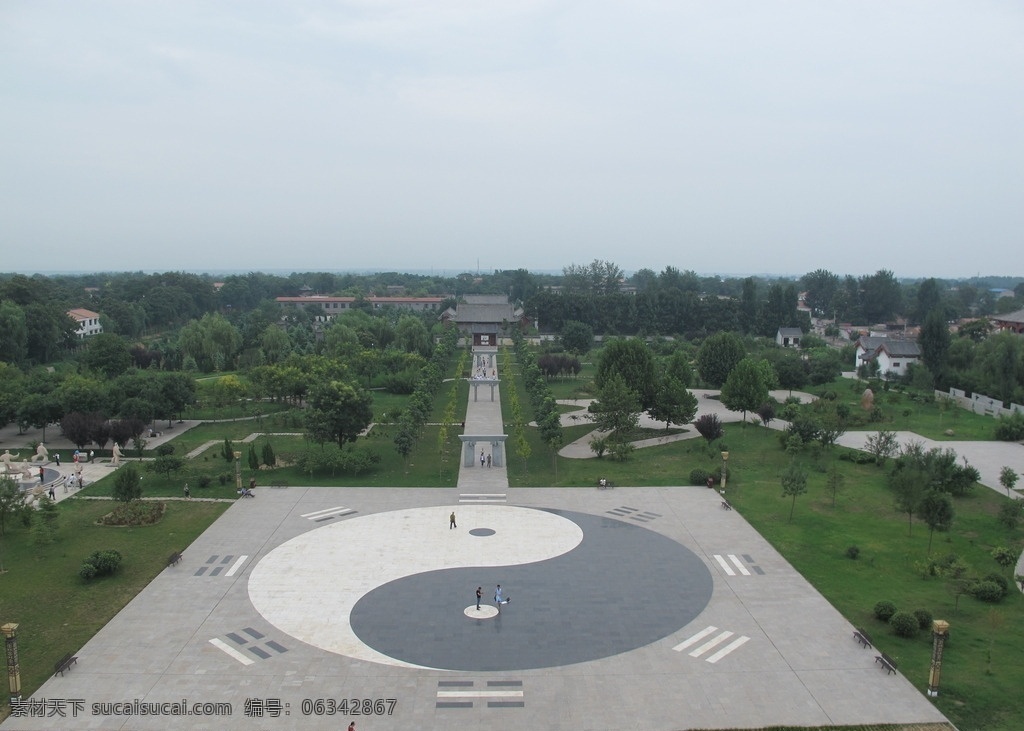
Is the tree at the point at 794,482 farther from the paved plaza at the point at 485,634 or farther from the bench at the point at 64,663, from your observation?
the bench at the point at 64,663

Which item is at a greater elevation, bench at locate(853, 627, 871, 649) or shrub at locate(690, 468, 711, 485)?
shrub at locate(690, 468, 711, 485)

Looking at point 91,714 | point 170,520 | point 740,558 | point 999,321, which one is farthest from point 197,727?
point 999,321

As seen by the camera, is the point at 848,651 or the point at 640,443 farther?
the point at 640,443

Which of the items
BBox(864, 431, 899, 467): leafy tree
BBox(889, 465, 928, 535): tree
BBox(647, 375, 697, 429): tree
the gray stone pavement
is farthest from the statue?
BBox(864, 431, 899, 467): leafy tree

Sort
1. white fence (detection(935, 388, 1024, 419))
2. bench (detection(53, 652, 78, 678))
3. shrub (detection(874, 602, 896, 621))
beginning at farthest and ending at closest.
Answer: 1. white fence (detection(935, 388, 1024, 419))
2. shrub (detection(874, 602, 896, 621))
3. bench (detection(53, 652, 78, 678))

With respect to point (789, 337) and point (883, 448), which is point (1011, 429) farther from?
point (789, 337)

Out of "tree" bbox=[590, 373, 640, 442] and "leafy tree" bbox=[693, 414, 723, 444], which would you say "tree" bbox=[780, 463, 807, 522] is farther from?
"tree" bbox=[590, 373, 640, 442]

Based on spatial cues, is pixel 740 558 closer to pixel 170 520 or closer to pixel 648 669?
pixel 648 669

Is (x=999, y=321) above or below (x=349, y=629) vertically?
above
